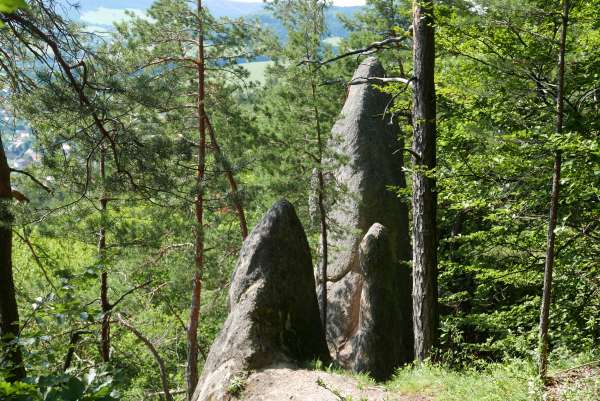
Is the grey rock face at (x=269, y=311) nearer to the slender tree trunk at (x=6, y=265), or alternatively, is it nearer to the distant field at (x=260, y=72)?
the slender tree trunk at (x=6, y=265)

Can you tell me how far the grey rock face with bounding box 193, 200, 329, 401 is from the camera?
7.65m

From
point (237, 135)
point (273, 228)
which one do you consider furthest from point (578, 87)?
point (237, 135)

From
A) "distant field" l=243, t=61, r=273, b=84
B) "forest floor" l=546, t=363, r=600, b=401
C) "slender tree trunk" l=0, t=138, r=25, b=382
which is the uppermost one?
"distant field" l=243, t=61, r=273, b=84

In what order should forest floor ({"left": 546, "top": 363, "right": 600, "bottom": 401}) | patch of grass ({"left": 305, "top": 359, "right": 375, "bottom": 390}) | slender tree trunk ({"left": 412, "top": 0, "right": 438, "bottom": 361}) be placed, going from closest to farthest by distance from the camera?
forest floor ({"left": 546, "top": 363, "right": 600, "bottom": 401})
patch of grass ({"left": 305, "top": 359, "right": 375, "bottom": 390})
slender tree trunk ({"left": 412, "top": 0, "right": 438, "bottom": 361})

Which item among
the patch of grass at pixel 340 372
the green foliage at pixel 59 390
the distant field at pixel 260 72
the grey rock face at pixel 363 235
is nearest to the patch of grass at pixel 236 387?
the patch of grass at pixel 340 372

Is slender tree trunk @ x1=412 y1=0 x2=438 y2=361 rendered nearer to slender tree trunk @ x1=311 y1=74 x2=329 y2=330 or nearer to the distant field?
slender tree trunk @ x1=311 y1=74 x2=329 y2=330

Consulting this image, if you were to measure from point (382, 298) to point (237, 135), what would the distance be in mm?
5162

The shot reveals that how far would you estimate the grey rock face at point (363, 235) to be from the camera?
1230cm

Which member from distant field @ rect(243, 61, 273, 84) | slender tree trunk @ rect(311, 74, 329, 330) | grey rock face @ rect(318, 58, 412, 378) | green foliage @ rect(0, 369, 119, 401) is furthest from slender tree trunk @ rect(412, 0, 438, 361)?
green foliage @ rect(0, 369, 119, 401)

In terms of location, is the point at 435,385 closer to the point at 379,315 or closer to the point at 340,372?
the point at 340,372

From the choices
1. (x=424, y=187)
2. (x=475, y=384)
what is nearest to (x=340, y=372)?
(x=475, y=384)

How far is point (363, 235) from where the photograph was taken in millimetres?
13484

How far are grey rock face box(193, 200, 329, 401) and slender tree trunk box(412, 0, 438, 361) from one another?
151 centimetres

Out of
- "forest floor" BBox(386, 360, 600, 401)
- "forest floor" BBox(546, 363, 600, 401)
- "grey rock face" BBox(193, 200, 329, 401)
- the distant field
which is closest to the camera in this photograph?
"forest floor" BBox(546, 363, 600, 401)
